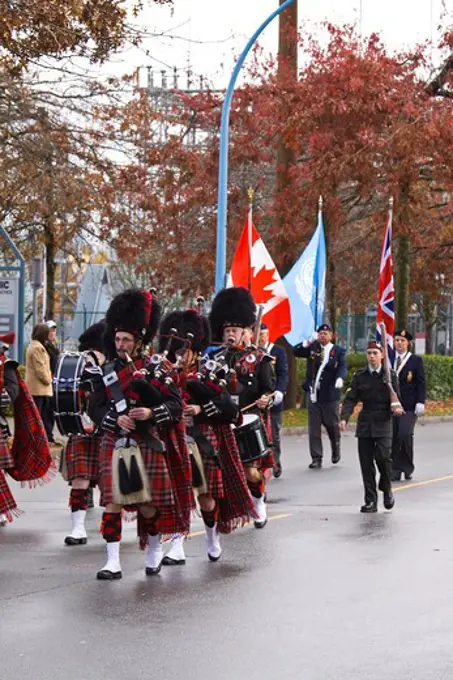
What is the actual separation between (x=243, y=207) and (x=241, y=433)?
1966cm

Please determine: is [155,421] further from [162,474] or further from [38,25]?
[38,25]

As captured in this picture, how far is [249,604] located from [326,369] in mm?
10021

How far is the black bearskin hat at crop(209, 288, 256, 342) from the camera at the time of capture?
11.0 m

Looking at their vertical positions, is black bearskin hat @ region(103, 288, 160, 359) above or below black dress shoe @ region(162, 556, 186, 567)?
above

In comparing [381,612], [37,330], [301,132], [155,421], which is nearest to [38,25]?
[37,330]

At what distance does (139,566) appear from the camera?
9758mm

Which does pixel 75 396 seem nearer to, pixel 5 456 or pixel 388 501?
pixel 5 456

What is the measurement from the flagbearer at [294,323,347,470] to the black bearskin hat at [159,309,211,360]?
25.3 ft

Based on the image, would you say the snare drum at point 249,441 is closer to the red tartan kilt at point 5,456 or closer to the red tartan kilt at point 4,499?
the red tartan kilt at point 5,456

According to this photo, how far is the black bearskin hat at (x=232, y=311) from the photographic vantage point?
1102cm

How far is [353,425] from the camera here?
25.5m

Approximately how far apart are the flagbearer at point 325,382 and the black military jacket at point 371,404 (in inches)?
169

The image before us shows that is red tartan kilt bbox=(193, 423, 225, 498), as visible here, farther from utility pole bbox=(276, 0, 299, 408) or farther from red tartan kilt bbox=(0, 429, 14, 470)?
utility pole bbox=(276, 0, 299, 408)

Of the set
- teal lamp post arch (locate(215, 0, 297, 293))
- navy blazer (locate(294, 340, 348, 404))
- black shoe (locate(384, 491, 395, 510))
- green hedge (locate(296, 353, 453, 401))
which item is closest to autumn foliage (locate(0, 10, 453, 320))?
teal lamp post arch (locate(215, 0, 297, 293))
